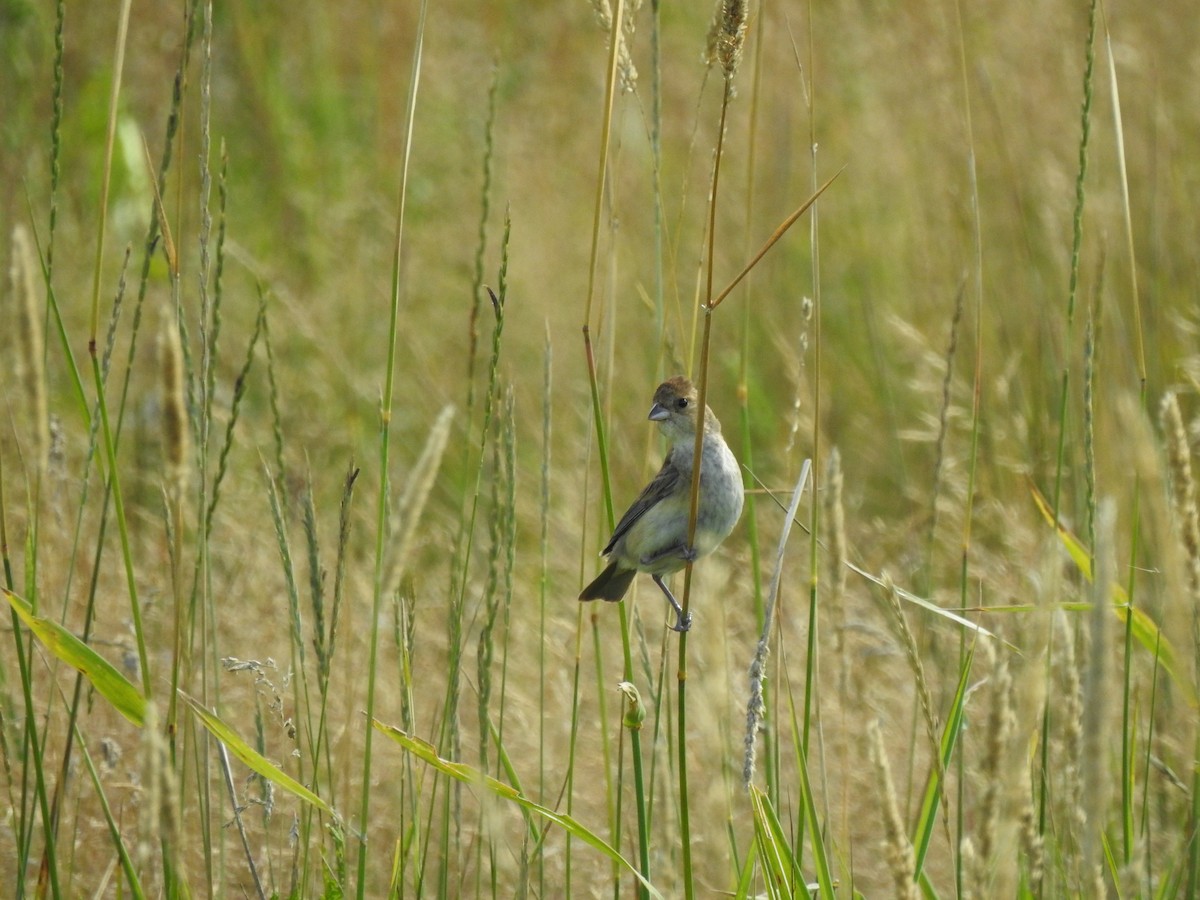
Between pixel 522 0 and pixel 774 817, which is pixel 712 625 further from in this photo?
pixel 522 0

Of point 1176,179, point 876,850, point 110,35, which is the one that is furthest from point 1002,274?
point 110,35

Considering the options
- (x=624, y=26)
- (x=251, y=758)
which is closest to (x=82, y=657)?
(x=251, y=758)

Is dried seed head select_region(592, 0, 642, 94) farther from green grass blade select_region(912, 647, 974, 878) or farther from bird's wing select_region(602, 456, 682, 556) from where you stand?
bird's wing select_region(602, 456, 682, 556)

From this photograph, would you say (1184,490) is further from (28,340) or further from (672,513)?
(672,513)

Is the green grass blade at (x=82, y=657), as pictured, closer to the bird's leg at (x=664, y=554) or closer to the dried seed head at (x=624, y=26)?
the dried seed head at (x=624, y=26)

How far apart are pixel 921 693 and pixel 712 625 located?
1.66 ft

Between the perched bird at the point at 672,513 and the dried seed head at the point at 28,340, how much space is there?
1682 mm

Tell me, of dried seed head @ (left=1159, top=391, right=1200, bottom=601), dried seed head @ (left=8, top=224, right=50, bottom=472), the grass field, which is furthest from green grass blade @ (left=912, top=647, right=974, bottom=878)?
dried seed head @ (left=8, top=224, right=50, bottom=472)

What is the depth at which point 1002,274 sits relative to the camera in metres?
5.72

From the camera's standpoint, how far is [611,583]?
10.7ft

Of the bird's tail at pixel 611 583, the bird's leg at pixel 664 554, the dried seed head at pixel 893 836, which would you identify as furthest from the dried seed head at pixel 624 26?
the bird's tail at pixel 611 583

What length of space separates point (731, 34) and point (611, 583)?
1798mm

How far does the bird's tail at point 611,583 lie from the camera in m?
3.20

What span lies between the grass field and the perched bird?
0.21 metres
